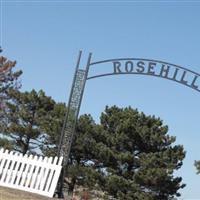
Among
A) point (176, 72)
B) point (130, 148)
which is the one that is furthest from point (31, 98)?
point (176, 72)

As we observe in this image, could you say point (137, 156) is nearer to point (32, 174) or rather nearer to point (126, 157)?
point (126, 157)

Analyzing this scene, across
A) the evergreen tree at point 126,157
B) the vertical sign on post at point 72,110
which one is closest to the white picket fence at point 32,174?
the vertical sign on post at point 72,110

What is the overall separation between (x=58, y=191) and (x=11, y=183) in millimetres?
1211

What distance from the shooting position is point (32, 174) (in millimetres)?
14000

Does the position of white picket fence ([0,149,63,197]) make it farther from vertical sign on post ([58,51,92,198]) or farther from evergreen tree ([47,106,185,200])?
evergreen tree ([47,106,185,200])

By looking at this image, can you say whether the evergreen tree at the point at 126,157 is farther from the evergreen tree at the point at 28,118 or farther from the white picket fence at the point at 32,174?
the white picket fence at the point at 32,174

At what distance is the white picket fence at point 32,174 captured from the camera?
14008 mm

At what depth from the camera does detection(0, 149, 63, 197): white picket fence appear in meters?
14.0

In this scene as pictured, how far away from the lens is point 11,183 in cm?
1434

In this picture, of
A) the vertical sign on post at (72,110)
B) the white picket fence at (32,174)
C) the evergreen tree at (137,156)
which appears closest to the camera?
the white picket fence at (32,174)

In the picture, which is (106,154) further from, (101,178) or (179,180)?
(179,180)

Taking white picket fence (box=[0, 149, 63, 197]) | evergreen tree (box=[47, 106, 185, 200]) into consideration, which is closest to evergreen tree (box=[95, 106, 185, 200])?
evergreen tree (box=[47, 106, 185, 200])

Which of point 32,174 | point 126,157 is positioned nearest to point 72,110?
point 32,174

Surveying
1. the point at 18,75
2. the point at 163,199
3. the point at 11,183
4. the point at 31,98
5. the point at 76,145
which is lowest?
the point at 11,183
